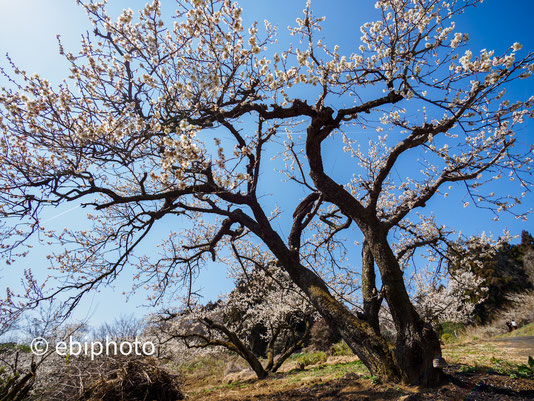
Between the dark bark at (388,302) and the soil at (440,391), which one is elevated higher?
Answer: the dark bark at (388,302)

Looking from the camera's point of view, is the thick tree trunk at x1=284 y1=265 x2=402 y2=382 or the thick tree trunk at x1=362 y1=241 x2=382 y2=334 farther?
the thick tree trunk at x1=362 y1=241 x2=382 y2=334

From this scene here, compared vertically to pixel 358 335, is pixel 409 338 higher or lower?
lower

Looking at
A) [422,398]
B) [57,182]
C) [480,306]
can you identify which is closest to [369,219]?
[422,398]

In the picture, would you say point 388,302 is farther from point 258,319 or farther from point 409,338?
point 258,319

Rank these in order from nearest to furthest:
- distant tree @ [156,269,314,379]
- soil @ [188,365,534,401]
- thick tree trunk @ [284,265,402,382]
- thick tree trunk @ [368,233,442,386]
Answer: soil @ [188,365,534,401] → thick tree trunk @ [368,233,442,386] → thick tree trunk @ [284,265,402,382] → distant tree @ [156,269,314,379]

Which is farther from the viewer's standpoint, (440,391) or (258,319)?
(258,319)

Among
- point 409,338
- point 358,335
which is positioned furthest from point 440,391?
point 358,335

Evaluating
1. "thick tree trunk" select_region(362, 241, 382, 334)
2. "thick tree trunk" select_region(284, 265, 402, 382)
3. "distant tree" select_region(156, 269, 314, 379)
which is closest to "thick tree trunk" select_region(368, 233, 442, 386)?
"thick tree trunk" select_region(284, 265, 402, 382)

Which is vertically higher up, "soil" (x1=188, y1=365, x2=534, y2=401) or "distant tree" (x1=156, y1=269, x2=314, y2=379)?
"distant tree" (x1=156, y1=269, x2=314, y2=379)

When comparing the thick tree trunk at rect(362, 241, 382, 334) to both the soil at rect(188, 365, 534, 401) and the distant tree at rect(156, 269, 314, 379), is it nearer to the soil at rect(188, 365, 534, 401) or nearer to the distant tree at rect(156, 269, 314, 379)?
the soil at rect(188, 365, 534, 401)

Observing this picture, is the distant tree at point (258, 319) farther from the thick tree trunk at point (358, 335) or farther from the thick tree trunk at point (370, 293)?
the thick tree trunk at point (370, 293)

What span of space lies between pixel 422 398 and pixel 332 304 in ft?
5.16

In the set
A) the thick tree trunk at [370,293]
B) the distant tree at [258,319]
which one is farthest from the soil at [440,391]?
the distant tree at [258,319]

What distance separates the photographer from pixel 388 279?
419cm
